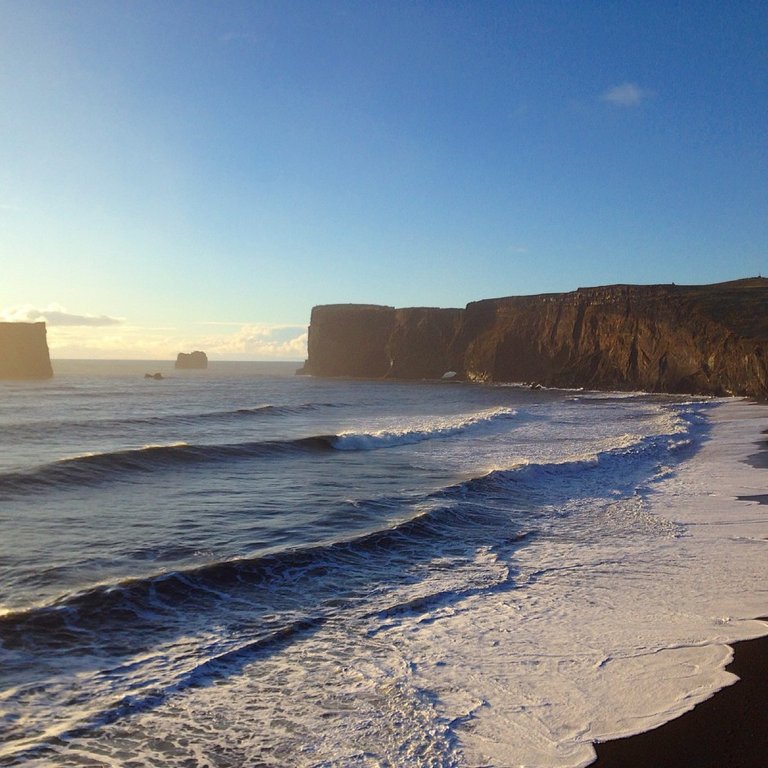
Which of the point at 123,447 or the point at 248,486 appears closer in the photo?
the point at 248,486

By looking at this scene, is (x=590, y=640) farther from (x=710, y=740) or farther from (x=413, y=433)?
(x=413, y=433)

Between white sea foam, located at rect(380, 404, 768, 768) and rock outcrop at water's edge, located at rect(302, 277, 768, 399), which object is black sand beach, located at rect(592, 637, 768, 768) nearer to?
white sea foam, located at rect(380, 404, 768, 768)

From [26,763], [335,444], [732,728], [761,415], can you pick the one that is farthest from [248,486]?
[761,415]

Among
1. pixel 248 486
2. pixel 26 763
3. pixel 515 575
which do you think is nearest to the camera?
pixel 26 763

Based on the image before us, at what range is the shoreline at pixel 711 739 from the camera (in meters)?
4.49

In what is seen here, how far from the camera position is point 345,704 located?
211 inches

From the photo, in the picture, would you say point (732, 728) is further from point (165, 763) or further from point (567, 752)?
point (165, 763)

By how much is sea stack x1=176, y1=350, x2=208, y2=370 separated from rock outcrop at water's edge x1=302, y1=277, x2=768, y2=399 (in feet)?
254

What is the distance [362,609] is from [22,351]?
10201 cm

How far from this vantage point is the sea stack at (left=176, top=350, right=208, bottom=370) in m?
181

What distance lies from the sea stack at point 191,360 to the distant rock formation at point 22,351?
8258cm

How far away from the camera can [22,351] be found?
95.9 metres

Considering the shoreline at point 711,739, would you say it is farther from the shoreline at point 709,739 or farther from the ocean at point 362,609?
the ocean at point 362,609

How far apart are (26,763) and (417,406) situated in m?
40.8
